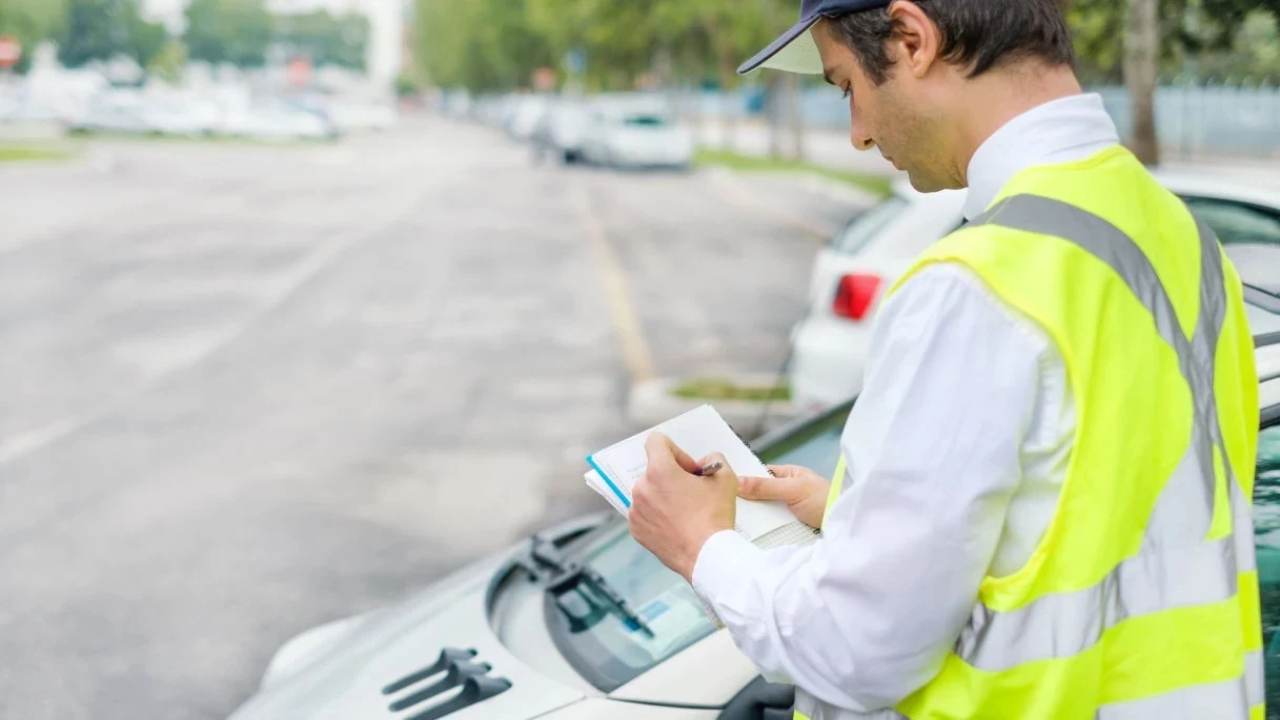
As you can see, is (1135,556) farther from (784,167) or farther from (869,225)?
(784,167)

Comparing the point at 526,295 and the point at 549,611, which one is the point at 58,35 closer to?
the point at 526,295

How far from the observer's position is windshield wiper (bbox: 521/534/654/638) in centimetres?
250

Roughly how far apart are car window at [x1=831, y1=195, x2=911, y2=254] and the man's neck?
5714 mm

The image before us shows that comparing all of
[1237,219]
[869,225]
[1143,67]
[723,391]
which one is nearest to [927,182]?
[1237,219]

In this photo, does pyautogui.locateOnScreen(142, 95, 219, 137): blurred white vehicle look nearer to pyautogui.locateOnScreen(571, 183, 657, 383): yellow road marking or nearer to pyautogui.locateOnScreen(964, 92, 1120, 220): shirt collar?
pyautogui.locateOnScreen(571, 183, 657, 383): yellow road marking

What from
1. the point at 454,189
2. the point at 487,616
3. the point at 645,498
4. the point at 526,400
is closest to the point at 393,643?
the point at 487,616

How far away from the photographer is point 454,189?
2984 cm

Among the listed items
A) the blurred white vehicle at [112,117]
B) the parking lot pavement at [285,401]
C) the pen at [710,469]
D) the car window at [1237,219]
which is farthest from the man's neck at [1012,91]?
the blurred white vehicle at [112,117]

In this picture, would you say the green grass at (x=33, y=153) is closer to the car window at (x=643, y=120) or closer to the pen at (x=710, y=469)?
the car window at (x=643, y=120)

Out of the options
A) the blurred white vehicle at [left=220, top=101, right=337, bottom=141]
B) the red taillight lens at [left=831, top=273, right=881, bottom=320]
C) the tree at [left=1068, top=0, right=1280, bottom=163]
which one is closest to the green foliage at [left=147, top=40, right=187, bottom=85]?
the blurred white vehicle at [left=220, top=101, right=337, bottom=141]

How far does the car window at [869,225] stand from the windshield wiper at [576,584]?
452 centimetres

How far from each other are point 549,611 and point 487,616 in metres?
0.11

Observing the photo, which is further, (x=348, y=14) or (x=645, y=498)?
(x=348, y=14)

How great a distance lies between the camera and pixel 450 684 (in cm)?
229
